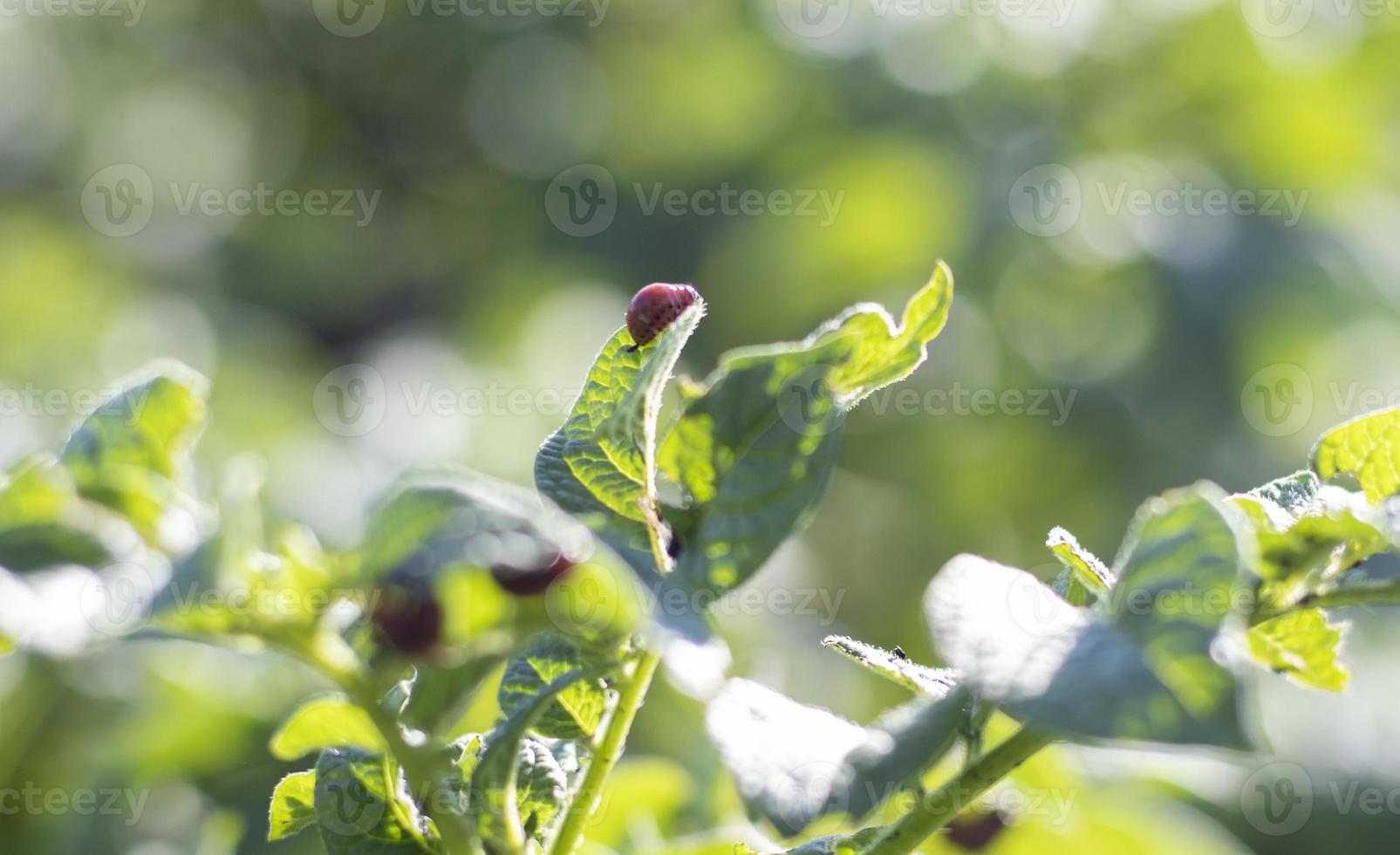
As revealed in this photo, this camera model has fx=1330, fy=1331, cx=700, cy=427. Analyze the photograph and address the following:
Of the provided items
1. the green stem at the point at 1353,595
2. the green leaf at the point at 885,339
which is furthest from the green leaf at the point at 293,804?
the green stem at the point at 1353,595

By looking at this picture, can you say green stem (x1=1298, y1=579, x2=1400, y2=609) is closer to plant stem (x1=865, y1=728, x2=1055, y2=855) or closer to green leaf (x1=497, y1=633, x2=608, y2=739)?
plant stem (x1=865, y1=728, x2=1055, y2=855)

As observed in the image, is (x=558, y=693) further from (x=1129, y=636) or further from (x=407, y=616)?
(x=1129, y=636)

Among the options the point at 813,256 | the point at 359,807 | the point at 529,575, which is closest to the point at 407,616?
the point at 529,575

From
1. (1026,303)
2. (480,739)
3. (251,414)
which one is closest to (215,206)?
(251,414)

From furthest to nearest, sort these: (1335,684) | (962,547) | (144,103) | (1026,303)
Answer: (144,103) → (1026,303) → (962,547) → (1335,684)

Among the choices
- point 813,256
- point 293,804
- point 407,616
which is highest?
point 813,256

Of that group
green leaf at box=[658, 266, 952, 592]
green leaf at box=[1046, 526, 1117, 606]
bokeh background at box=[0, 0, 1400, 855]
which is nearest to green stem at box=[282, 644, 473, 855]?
green leaf at box=[658, 266, 952, 592]

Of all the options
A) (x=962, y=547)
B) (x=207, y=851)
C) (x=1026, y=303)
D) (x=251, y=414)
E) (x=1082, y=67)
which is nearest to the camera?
(x=207, y=851)

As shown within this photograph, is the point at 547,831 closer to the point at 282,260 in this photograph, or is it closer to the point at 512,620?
the point at 512,620
